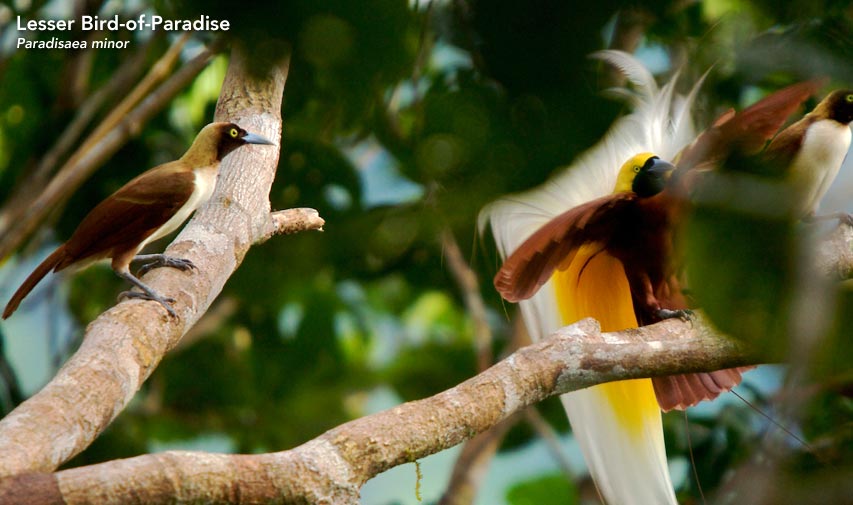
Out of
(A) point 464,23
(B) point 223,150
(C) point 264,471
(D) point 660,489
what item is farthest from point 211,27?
(D) point 660,489

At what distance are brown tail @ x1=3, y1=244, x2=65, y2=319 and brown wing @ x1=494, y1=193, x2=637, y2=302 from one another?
881mm

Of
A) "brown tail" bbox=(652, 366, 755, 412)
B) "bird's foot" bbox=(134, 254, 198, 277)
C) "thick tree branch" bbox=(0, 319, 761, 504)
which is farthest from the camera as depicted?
"brown tail" bbox=(652, 366, 755, 412)

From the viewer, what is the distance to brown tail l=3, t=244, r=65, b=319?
1.67 m

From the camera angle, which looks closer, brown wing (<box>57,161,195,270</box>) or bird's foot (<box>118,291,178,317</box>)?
bird's foot (<box>118,291,178,317</box>)

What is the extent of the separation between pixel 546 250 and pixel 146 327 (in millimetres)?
641

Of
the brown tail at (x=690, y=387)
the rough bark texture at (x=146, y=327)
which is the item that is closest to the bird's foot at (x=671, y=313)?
the brown tail at (x=690, y=387)

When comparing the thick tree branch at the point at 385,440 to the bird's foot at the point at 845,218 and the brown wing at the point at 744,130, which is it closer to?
the bird's foot at the point at 845,218

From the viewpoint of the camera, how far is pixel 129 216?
5.86ft

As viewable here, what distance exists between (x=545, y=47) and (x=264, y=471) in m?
0.98

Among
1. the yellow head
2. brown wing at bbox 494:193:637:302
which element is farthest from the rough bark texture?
the yellow head

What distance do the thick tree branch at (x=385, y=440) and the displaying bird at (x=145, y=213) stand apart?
0.59 meters

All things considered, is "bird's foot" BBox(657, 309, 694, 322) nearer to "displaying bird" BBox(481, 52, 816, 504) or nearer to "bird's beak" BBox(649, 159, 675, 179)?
"displaying bird" BBox(481, 52, 816, 504)

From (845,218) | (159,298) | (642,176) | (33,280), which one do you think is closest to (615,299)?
(642,176)

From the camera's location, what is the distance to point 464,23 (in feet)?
0.85
